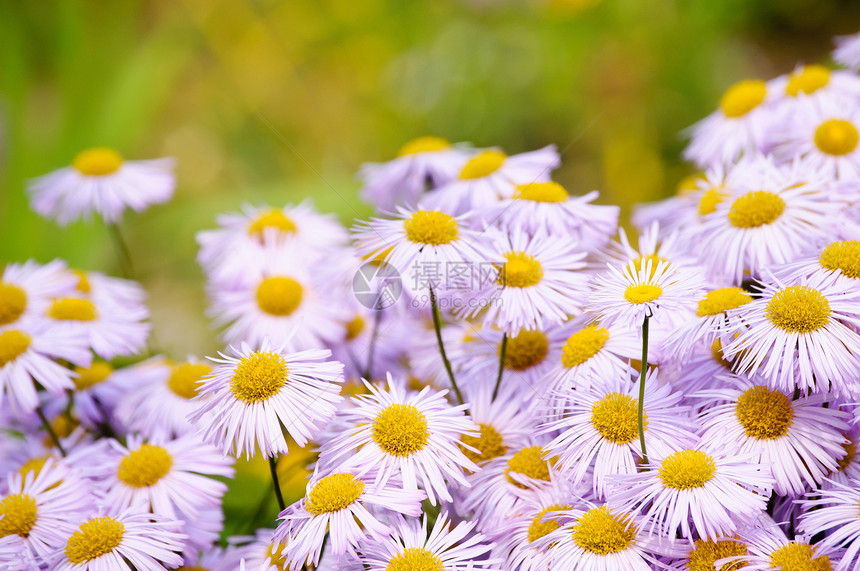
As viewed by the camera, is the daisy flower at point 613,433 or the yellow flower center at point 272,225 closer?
the daisy flower at point 613,433

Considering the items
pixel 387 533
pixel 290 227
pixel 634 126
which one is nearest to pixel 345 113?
pixel 634 126

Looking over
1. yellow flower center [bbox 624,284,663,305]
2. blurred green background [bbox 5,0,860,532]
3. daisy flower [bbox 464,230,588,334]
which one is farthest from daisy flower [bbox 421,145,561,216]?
blurred green background [bbox 5,0,860,532]

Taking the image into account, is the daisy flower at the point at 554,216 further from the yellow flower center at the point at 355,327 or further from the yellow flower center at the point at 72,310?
the yellow flower center at the point at 72,310

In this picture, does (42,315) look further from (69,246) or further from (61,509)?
(69,246)

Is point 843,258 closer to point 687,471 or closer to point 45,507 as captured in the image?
point 687,471

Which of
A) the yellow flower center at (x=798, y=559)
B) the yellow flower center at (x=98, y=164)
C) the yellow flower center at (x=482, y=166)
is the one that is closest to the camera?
the yellow flower center at (x=798, y=559)

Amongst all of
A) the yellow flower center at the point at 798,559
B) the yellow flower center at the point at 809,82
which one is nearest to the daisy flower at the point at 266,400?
the yellow flower center at the point at 798,559

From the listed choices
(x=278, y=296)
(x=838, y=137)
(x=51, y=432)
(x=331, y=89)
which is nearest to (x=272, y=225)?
(x=278, y=296)
